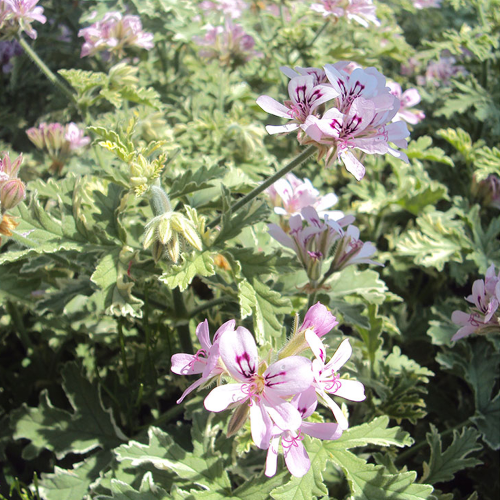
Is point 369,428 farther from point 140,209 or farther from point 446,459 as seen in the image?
point 140,209

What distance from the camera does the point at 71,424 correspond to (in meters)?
1.83

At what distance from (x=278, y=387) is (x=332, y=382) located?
0.15 m

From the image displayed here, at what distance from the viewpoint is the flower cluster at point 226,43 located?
118 inches

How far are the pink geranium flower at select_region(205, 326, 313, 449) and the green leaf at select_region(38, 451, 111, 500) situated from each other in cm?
89

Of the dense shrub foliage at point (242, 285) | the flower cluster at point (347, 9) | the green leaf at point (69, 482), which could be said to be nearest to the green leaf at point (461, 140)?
the dense shrub foliage at point (242, 285)

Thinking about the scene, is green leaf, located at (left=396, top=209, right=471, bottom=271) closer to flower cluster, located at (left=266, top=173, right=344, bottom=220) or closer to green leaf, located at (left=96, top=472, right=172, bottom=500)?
flower cluster, located at (left=266, top=173, right=344, bottom=220)

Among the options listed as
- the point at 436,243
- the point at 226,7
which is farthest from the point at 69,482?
the point at 226,7

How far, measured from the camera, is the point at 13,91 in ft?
10.7

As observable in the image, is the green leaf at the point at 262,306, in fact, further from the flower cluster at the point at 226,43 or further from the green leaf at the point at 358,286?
the flower cluster at the point at 226,43

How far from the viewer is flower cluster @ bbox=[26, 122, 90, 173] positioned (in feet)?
7.68

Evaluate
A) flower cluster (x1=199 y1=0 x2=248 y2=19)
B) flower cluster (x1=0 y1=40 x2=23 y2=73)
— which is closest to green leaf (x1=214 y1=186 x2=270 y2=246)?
flower cluster (x1=199 y1=0 x2=248 y2=19)

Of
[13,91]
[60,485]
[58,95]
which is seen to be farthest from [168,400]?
[13,91]

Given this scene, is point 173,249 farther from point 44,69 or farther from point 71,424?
point 44,69

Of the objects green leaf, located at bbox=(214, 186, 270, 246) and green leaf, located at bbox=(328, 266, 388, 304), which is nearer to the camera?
green leaf, located at bbox=(214, 186, 270, 246)
